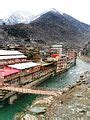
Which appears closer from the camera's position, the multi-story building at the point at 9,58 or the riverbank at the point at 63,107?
the riverbank at the point at 63,107

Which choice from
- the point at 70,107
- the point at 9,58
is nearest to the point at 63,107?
the point at 70,107

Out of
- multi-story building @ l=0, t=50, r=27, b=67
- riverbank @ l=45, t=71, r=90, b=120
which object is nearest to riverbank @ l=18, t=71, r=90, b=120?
riverbank @ l=45, t=71, r=90, b=120

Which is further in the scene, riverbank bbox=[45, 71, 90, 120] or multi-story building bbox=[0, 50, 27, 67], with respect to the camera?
multi-story building bbox=[0, 50, 27, 67]

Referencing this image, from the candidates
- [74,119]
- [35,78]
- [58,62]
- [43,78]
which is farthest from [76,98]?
[58,62]

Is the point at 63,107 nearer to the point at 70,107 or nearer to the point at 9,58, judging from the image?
the point at 70,107

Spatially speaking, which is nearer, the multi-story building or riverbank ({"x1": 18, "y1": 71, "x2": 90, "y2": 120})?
riverbank ({"x1": 18, "y1": 71, "x2": 90, "y2": 120})

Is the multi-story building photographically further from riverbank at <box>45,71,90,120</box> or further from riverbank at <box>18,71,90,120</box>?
riverbank at <box>18,71,90,120</box>

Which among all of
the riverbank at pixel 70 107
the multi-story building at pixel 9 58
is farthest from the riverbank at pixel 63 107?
the multi-story building at pixel 9 58

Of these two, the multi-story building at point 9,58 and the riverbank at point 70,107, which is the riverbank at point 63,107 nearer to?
the riverbank at point 70,107

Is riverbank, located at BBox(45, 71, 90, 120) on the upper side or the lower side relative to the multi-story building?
lower

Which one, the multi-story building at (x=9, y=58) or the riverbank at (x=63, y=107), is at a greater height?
the multi-story building at (x=9, y=58)

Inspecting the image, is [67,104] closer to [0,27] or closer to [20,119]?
[20,119]

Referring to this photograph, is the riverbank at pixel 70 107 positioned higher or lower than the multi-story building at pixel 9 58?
lower

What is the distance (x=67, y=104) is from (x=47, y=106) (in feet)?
8.62
